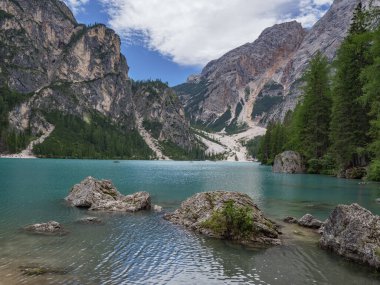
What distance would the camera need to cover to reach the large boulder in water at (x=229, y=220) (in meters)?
23.4

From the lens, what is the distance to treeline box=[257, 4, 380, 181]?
53.5 m

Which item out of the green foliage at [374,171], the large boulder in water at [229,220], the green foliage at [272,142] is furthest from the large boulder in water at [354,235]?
the green foliage at [272,142]

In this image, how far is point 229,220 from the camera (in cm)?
2422

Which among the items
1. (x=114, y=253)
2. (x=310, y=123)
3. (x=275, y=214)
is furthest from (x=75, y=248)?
(x=310, y=123)

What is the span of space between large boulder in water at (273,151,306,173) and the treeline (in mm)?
1792

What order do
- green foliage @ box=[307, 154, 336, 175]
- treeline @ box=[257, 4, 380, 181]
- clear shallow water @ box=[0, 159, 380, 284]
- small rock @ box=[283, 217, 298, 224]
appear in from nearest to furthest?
clear shallow water @ box=[0, 159, 380, 284]
small rock @ box=[283, 217, 298, 224]
treeline @ box=[257, 4, 380, 181]
green foliage @ box=[307, 154, 336, 175]

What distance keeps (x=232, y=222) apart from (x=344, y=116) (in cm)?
5633

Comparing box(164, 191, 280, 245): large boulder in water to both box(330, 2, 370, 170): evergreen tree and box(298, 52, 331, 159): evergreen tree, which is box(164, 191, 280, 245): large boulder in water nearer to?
box(330, 2, 370, 170): evergreen tree

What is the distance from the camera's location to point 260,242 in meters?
22.6

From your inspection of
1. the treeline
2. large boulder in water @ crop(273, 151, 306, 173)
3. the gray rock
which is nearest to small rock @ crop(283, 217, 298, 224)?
the gray rock

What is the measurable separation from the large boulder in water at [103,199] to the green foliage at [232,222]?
38.4 feet

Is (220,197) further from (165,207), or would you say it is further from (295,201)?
(295,201)

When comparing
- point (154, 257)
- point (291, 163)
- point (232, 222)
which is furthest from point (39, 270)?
point (291, 163)

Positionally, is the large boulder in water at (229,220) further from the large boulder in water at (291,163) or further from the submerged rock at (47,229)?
the large boulder in water at (291,163)
